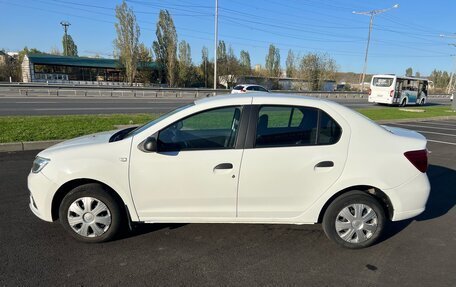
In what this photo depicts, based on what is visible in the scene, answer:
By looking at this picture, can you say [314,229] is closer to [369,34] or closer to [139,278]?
[139,278]

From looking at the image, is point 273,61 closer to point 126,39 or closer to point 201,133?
point 126,39

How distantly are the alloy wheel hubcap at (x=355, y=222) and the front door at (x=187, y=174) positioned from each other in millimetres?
1150

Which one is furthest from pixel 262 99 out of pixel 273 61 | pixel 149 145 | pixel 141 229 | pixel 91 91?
pixel 273 61

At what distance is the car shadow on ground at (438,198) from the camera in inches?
159

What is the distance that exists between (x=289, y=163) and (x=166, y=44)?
5331 cm

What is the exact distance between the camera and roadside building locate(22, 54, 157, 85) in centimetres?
4862

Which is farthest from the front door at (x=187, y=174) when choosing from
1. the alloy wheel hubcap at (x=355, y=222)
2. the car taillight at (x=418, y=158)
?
the car taillight at (x=418, y=158)

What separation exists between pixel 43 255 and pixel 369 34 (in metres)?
46.3

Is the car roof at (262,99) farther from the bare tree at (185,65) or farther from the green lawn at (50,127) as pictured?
the bare tree at (185,65)

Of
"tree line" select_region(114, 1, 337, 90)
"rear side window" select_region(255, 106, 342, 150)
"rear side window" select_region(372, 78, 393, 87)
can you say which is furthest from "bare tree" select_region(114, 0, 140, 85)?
"rear side window" select_region(255, 106, 342, 150)

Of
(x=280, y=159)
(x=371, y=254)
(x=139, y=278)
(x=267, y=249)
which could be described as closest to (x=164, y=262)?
(x=139, y=278)

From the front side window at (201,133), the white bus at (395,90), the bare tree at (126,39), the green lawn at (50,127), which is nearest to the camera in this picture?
the front side window at (201,133)

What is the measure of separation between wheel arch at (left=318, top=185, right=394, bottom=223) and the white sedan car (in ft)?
0.04

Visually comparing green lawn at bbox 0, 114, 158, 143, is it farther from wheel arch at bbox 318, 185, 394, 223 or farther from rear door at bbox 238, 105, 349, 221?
wheel arch at bbox 318, 185, 394, 223
